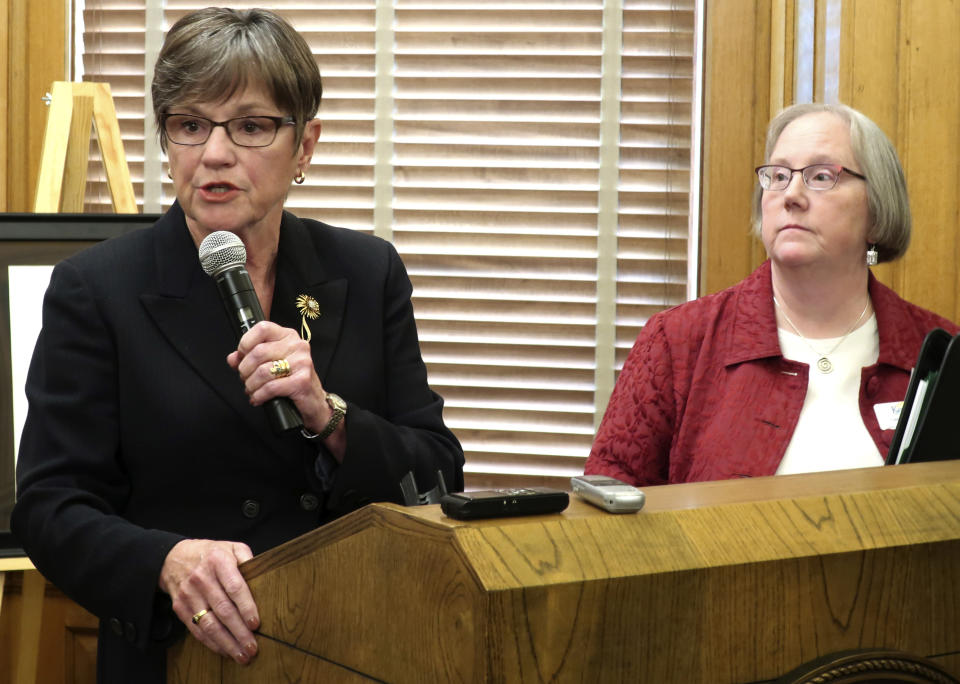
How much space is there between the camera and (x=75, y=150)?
2582mm

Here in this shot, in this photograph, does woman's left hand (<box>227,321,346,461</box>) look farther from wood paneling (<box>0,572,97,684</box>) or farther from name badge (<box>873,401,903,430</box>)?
wood paneling (<box>0,572,97,684</box>)

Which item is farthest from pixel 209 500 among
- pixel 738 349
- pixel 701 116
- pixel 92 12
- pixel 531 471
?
pixel 92 12

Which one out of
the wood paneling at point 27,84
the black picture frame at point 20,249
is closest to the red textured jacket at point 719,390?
the black picture frame at point 20,249

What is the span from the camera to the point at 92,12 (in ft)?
10.5

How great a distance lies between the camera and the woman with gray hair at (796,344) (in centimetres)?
203

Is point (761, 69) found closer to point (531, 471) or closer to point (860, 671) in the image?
point (531, 471)

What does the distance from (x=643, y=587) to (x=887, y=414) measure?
4.64ft

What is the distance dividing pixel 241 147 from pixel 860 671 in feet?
3.44

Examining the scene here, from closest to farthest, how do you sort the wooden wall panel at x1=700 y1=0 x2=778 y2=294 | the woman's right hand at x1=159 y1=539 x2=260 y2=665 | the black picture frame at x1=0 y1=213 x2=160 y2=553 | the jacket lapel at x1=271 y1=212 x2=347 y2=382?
1. the woman's right hand at x1=159 y1=539 x2=260 y2=665
2. the jacket lapel at x1=271 y1=212 x2=347 y2=382
3. the black picture frame at x1=0 y1=213 x2=160 y2=553
4. the wooden wall panel at x1=700 y1=0 x2=778 y2=294

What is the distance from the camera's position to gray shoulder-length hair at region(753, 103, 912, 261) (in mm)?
2195

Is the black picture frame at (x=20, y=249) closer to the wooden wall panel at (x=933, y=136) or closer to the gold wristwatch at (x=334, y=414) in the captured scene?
the gold wristwatch at (x=334, y=414)

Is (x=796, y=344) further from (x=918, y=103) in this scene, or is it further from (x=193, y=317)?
(x=193, y=317)

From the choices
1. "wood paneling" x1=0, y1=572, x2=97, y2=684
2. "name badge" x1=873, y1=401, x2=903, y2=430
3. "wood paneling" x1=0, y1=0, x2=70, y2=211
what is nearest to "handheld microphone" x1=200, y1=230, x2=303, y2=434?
"name badge" x1=873, y1=401, x2=903, y2=430

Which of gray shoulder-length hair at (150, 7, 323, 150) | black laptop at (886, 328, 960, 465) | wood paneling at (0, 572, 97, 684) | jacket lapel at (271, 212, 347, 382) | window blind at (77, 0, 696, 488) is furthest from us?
window blind at (77, 0, 696, 488)
